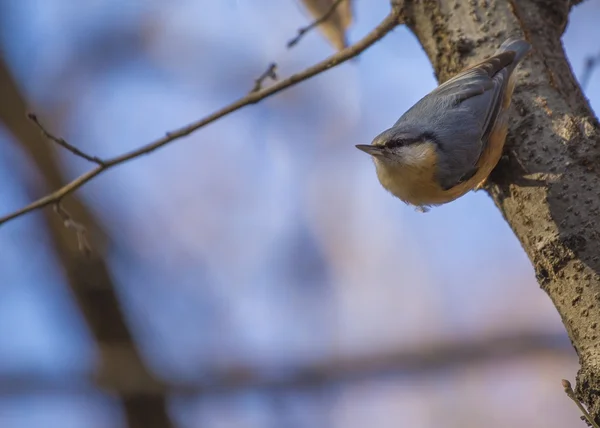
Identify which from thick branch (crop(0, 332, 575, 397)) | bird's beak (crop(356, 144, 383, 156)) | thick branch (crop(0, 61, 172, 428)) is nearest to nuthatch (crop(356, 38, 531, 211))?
bird's beak (crop(356, 144, 383, 156))

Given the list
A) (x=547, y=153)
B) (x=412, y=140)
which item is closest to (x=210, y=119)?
(x=412, y=140)

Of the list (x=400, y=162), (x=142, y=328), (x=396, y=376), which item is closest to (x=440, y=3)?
(x=400, y=162)

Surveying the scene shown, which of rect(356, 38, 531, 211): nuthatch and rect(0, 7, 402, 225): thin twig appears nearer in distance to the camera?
rect(0, 7, 402, 225): thin twig

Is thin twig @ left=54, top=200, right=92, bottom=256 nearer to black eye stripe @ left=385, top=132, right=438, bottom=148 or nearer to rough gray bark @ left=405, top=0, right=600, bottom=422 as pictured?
black eye stripe @ left=385, top=132, right=438, bottom=148

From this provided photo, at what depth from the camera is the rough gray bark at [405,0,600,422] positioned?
62.2 inches

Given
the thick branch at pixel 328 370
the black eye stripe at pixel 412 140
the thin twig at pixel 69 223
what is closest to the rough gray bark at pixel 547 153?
the black eye stripe at pixel 412 140

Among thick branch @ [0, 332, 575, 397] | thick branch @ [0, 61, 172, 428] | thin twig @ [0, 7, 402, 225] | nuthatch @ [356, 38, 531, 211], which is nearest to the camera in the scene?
thin twig @ [0, 7, 402, 225]

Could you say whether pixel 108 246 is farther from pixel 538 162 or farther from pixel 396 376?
pixel 538 162

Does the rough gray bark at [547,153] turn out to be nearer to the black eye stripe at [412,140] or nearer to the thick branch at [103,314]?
the black eye stripe at [412,140]

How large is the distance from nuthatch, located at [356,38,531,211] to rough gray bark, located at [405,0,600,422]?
66mm

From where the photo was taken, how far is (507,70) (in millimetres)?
1943

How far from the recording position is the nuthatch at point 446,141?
2.03 m

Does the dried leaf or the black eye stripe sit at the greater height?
the dried leaf

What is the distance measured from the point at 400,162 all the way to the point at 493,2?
0.53 m
